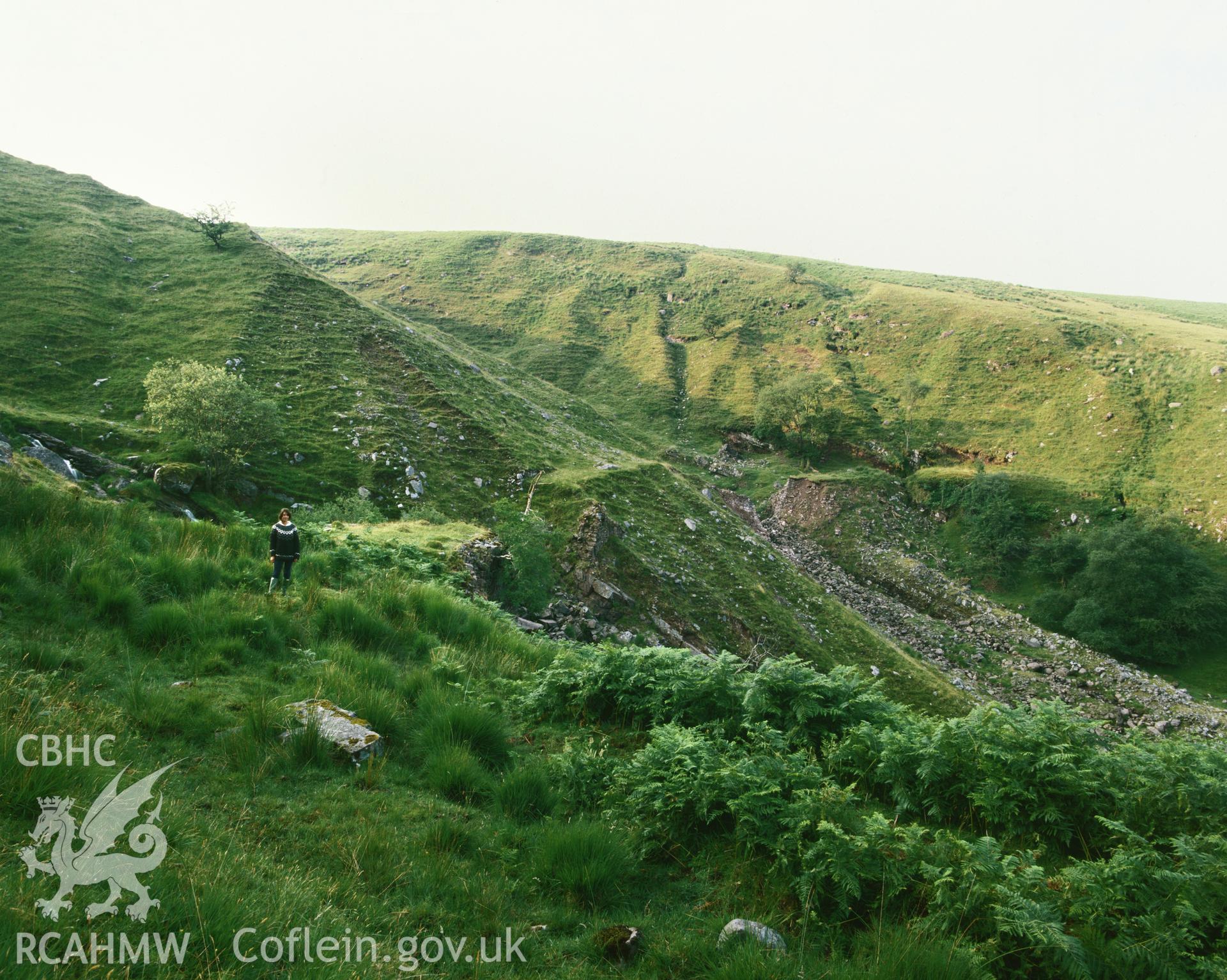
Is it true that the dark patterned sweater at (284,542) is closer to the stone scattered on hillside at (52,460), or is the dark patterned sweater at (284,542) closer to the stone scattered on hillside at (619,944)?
the stone scattered on hillside at (619,944)

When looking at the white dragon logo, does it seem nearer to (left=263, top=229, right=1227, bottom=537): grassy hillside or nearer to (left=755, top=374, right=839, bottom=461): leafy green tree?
(left=263, top=229, right=1227, bottom=537): grassy hillside

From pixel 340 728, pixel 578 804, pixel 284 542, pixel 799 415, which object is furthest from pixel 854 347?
pixel 340 728

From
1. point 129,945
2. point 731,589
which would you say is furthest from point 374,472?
point 129,945

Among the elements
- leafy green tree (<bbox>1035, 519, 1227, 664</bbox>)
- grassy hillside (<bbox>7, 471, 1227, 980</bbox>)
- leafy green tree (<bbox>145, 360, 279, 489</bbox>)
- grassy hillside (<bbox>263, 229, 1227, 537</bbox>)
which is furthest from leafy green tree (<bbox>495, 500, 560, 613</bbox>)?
grassy hillside (<bbox>263, 229, 1227, 537</bbox>)

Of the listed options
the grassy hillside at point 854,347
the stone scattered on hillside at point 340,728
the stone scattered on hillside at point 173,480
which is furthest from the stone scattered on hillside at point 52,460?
the grassy hillside at point 854,347

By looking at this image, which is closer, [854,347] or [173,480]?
[173,480]

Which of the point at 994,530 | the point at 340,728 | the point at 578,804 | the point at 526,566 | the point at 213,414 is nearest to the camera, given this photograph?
the point at 578,804

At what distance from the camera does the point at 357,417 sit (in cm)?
3759

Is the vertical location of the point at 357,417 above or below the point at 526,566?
above

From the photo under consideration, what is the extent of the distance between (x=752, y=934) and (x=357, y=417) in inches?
1525

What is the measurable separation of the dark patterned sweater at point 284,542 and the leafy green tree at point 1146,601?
171 feet

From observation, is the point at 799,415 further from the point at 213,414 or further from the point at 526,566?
the point at 213,414

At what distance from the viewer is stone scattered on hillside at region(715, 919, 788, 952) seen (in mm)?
4090

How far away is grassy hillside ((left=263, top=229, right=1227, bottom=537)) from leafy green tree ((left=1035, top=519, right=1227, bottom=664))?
9380mm
